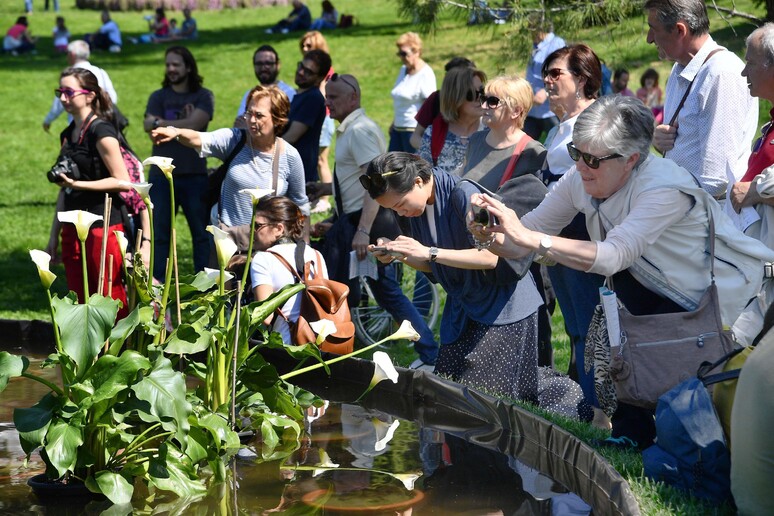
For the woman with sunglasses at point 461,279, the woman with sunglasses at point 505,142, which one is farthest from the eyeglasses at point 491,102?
the woman with sunglasses at point 461,279

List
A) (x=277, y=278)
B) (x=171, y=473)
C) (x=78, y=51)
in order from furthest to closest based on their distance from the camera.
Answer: (x=78, y=51) → (x=277, y=278) → (x=171, y=473)

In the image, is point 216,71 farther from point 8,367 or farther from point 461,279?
point 8,367

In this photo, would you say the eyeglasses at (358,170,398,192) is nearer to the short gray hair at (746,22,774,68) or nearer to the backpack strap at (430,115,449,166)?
the short gray hair at (746,22,774,68)

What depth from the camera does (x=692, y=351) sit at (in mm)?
3717

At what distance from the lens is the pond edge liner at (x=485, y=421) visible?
12.0 ft

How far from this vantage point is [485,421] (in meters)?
4.52

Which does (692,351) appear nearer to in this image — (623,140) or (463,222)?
(623,140)

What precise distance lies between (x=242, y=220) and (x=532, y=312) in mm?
2149

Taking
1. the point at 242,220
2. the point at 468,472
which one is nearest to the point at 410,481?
the point at 468,472

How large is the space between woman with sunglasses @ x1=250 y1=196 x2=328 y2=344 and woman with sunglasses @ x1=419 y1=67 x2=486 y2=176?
3.46 ft

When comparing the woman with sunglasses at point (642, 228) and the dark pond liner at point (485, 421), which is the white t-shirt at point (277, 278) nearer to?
the dark pond liner at point (485, 421)

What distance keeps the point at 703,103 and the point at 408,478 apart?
2060 mm

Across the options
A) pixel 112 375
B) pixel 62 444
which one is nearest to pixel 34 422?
pixel 62 444

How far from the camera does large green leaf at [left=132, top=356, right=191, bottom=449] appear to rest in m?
3.46
